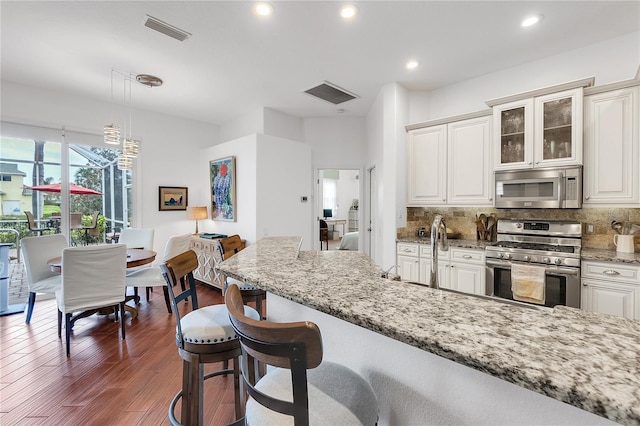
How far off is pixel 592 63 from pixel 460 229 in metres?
2.18

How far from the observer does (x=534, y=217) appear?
10.8 ft

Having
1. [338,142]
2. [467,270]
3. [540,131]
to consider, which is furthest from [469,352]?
[338,142]

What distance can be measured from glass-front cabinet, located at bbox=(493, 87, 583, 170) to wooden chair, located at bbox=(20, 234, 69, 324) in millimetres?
5168

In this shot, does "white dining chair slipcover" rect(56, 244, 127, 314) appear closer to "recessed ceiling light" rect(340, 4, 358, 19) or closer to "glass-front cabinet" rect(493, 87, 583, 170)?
"recessed ceiling light" rect(340, 4, 358, 19)

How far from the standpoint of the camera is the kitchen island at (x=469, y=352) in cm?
56

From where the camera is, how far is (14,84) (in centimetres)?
382

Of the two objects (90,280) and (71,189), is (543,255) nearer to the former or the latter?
(90,280)

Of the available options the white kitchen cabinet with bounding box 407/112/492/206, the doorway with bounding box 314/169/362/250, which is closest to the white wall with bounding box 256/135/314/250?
the white kitchen cabinet with bounding box 407/112/492/206

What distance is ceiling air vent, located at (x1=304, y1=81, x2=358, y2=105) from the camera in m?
3.94

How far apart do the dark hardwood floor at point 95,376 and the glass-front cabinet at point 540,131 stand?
360cm

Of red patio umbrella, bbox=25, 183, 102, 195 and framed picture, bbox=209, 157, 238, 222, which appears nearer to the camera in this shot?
red patio umbrella, bbox=25, 183, 102, 195

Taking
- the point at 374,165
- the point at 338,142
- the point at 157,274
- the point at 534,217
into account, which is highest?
the point at 338,142

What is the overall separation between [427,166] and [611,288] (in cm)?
217

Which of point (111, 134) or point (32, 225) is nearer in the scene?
point (111, 134)
